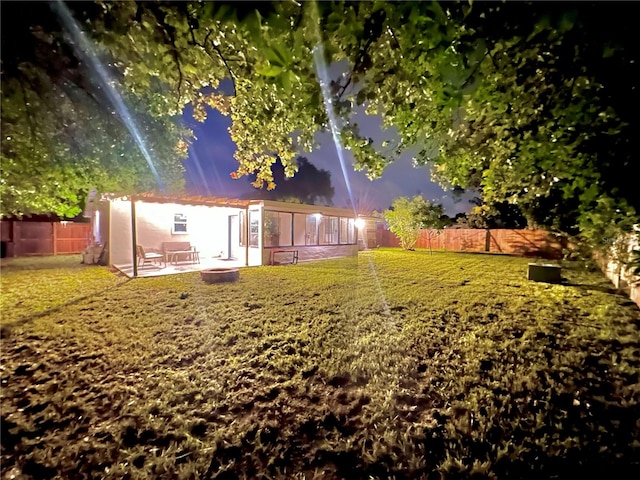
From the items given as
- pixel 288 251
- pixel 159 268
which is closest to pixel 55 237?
pixel 159 268

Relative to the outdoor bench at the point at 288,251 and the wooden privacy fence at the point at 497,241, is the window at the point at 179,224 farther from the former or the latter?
the wooden privacy fence at the point at 497,241

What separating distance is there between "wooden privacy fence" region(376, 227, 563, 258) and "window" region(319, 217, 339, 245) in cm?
1124

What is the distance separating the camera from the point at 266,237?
1266 cm

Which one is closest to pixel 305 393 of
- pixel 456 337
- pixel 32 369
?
pixel 456 337

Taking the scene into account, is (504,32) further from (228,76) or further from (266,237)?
(266,237)

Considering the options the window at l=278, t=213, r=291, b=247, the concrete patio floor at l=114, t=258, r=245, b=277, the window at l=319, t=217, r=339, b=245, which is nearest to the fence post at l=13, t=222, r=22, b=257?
the concrete patio floor at l=114, t=258, r=245, b=277

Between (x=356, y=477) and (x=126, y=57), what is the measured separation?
4638mm

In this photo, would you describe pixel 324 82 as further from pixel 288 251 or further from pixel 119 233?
pixel 119 233

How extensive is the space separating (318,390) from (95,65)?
Result: 16.5 ft

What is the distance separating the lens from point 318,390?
3102mm

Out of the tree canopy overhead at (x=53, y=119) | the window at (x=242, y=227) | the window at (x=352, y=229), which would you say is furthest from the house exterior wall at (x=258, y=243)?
the window at (x=352, y=229)

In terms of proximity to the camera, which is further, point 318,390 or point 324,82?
point 318,390

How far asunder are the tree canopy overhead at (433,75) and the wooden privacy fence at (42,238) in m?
18.2

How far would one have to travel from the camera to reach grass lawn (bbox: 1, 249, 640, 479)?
216 cm
